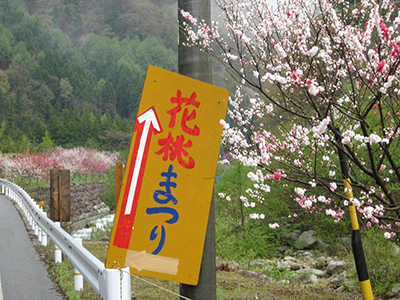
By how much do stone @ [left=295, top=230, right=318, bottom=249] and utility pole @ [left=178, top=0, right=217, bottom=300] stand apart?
1226cm

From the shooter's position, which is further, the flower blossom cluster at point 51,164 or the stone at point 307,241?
the flower blossom cluster at point 51,164

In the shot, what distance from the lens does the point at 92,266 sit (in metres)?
4.32

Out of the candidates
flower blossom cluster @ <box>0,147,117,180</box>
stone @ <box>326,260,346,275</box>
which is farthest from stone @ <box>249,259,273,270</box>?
flower blossom cluster @ <box>0,147,117,180</box>

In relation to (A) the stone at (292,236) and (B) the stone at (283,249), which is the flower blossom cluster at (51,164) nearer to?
(A) the stone at (292,236)

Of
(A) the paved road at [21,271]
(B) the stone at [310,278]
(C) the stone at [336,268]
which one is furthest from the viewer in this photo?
(C) the stone at [336,268]

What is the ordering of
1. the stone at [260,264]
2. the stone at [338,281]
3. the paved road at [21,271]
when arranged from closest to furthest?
the paved road at [21,271]
the stone at [338,281]
the stone at [260,264]

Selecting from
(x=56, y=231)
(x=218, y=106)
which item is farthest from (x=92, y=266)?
(x=56, y=231)

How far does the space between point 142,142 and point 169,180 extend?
→ 1.30ft

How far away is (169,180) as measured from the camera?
3.40m

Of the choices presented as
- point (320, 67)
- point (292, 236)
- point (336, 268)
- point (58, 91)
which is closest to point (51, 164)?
point (292, 236)

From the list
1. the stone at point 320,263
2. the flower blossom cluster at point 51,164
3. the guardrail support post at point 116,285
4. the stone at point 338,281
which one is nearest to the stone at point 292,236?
the stone at point 320,263

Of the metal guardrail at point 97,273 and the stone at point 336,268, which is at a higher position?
A: the metal guardrail at point 97,273

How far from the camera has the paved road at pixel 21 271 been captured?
580cm

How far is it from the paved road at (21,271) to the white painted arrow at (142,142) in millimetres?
3242
